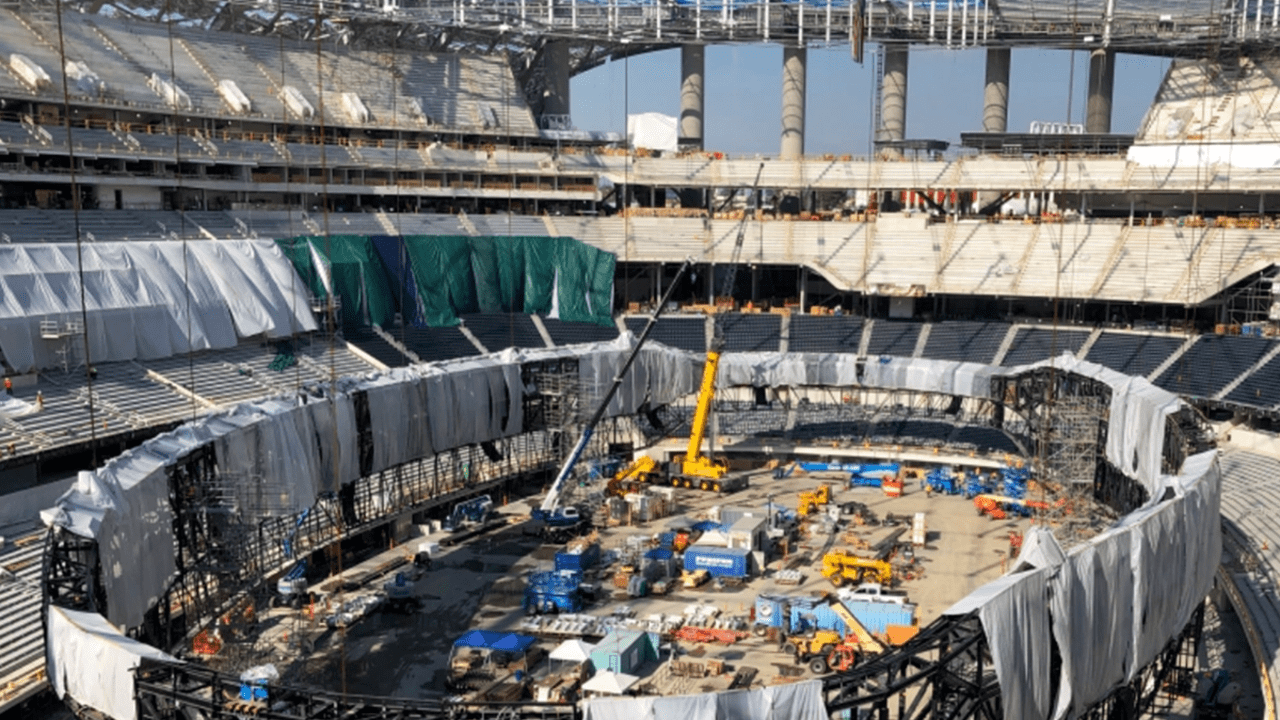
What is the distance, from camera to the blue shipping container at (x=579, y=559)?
2816 centimetres

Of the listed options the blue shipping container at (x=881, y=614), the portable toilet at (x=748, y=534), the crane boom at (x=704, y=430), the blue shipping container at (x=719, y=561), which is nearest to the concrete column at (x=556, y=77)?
the crane boom at (x=704, y=430)

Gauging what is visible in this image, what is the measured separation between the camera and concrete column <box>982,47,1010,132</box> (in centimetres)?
5522

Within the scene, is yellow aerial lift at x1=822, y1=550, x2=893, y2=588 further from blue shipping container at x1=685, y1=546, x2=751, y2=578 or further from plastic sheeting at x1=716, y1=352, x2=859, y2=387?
plastic sheeting at x1=716, y1=352, x2=859, y2=387

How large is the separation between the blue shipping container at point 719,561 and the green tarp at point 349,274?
751 inches

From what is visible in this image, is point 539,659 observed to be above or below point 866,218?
below

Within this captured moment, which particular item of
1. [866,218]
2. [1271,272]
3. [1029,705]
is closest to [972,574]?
[1029,705]

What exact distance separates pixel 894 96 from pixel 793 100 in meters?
4.74

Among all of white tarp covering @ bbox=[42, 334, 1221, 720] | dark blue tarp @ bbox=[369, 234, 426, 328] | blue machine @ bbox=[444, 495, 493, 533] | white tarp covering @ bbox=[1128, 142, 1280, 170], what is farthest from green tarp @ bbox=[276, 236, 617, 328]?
white tarp covering @ bbox=[1128, 142, 1280, 170]

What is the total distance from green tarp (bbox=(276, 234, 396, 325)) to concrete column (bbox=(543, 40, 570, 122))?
1797 cm

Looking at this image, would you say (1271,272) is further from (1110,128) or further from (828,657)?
(828,657)

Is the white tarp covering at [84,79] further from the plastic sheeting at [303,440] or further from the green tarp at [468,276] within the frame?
the plastic sheeting at [303,440]

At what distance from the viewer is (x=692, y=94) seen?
58.6m

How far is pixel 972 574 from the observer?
94.7 feet

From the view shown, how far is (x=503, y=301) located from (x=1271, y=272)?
2940 cm
